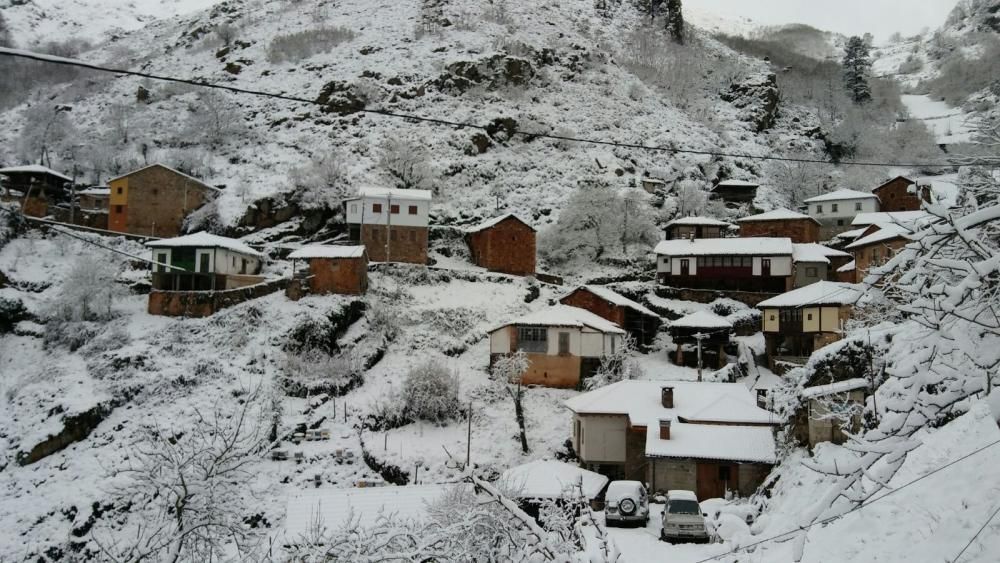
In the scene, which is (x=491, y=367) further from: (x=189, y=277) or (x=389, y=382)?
(x=189, y=277)

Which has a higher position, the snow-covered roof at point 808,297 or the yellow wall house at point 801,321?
the snow-covered roof at point 808,297

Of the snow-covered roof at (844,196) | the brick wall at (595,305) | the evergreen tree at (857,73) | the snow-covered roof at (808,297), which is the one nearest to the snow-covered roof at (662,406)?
the snow-covered roof at (808,297)

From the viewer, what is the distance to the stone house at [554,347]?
3909 centimetres

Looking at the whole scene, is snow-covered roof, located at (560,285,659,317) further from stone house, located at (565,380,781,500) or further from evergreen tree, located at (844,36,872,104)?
evergreen tree, located at (844,36,872,104)

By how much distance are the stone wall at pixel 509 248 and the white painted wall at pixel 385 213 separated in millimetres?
4914

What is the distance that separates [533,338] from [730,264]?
19290 millimetres

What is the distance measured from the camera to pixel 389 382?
36562 millimetres

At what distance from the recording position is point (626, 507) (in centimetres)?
2250

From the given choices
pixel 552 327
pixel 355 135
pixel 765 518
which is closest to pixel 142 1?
pixel 355 135

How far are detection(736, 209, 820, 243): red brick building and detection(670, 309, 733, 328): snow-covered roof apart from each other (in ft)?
57.0

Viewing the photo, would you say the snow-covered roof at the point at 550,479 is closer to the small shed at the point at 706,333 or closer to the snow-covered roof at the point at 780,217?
the small shed at the point at 706,333

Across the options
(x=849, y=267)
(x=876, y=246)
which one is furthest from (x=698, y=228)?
(x=876, y=246)

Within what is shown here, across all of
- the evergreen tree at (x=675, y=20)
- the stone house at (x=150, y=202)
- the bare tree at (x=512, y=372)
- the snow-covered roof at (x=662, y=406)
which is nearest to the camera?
the snow-covered roof at (x=662, y=406)

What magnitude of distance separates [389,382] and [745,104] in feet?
248
